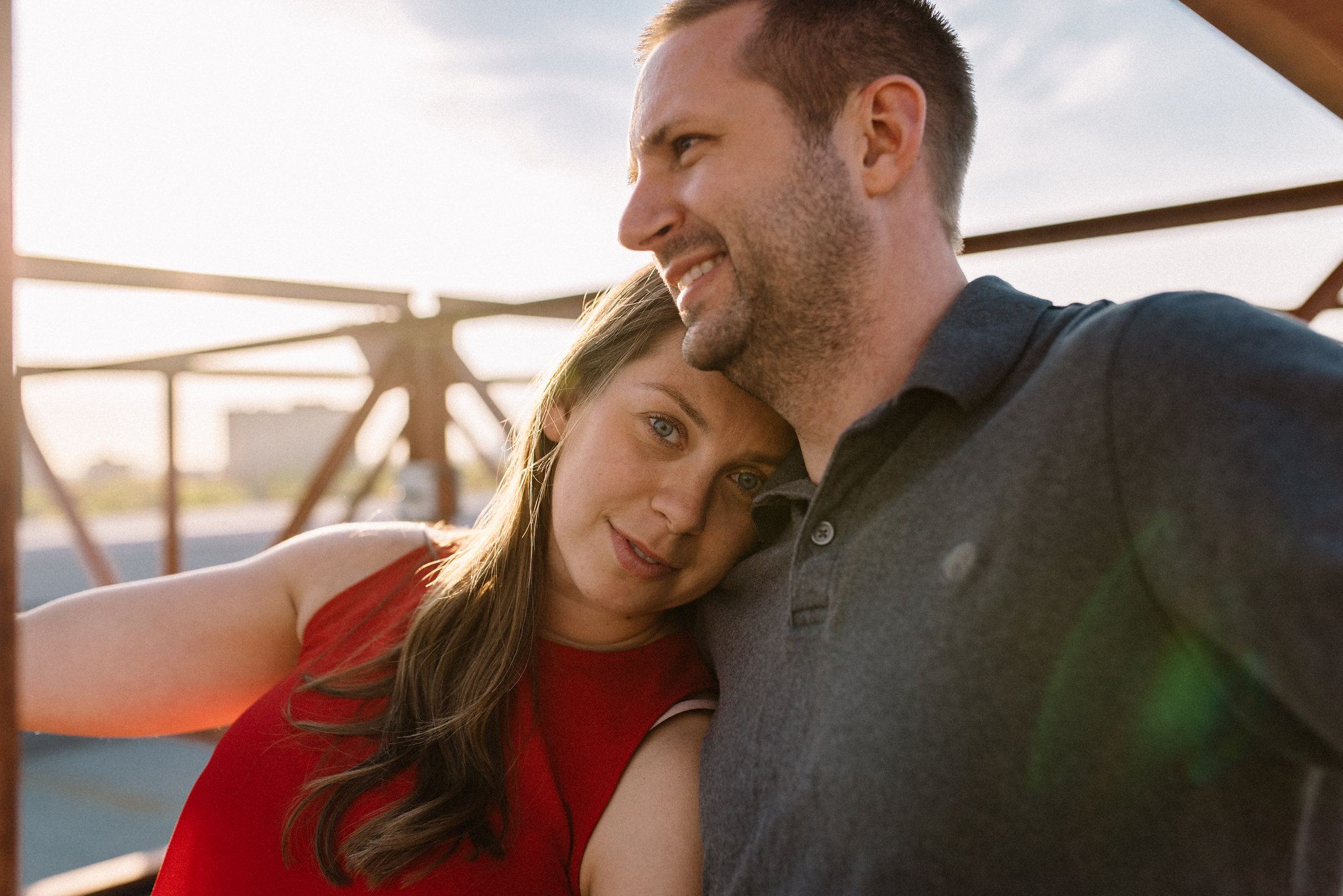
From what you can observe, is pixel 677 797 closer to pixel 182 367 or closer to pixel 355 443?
pixel 355 443

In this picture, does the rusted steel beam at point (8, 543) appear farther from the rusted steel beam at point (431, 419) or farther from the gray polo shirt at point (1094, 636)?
the rusted steel beam at point (431, 419)

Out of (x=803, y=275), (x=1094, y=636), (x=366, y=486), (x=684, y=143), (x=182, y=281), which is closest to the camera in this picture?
(x=1094, y=636)

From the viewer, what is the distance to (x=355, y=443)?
9.87 ft

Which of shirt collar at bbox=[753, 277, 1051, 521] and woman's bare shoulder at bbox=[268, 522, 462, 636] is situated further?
woman's bare shoulder at bbox=[268, 522, 462, 636]

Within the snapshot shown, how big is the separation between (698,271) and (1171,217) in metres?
0.99

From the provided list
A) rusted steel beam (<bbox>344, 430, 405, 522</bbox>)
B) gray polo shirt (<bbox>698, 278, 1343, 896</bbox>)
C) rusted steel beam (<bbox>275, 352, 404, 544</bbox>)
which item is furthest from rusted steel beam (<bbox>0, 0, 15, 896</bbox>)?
rusted steel beam (<bbox>344, 430, 405, 522</bbox>)

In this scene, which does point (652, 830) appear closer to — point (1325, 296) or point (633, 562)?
point (633, 562)

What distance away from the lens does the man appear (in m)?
0.84

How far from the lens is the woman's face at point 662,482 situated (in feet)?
4.74

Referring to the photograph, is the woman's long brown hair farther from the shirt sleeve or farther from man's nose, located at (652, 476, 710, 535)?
the shirt sleeve

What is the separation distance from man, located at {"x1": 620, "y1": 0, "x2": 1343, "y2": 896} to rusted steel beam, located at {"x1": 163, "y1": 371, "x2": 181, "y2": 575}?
3016 mm

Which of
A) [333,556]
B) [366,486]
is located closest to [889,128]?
[333,556]

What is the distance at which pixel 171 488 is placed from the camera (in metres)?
3.67

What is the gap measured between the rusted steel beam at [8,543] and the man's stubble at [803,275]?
2.92ft
